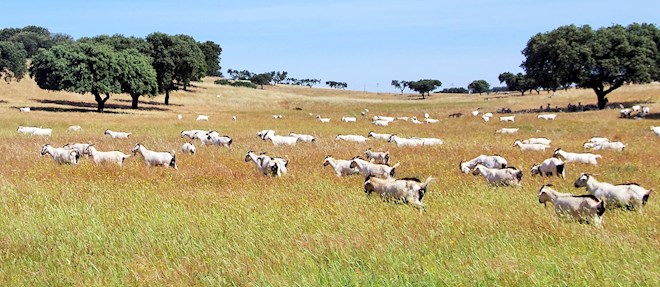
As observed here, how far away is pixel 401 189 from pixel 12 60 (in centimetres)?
8286

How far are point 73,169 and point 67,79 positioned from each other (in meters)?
46.9

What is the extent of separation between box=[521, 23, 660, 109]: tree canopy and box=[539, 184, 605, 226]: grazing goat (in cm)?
5679

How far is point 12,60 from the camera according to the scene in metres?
76.9

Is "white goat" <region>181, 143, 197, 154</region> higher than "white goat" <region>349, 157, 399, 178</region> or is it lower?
lower

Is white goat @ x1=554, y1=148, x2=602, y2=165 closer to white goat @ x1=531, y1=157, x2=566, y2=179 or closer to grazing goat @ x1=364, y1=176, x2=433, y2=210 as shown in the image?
white goat @ x1=531, y1=157, x2=566, y2=179

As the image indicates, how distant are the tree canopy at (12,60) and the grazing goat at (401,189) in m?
81.1

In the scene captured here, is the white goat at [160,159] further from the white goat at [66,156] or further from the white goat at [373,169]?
the white goat at [373,169]

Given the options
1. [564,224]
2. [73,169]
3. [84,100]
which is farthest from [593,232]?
[84,100]

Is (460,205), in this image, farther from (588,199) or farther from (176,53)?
(176,53)

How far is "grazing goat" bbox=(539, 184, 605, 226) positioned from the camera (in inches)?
342

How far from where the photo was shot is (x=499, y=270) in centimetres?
625

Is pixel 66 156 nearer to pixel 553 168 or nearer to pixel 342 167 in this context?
pixel 342 167

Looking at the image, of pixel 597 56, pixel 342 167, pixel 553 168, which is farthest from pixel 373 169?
pixel 597 56

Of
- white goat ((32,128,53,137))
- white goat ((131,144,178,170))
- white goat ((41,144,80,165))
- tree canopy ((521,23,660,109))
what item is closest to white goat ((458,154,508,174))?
white goat ((131,144,178,170))
